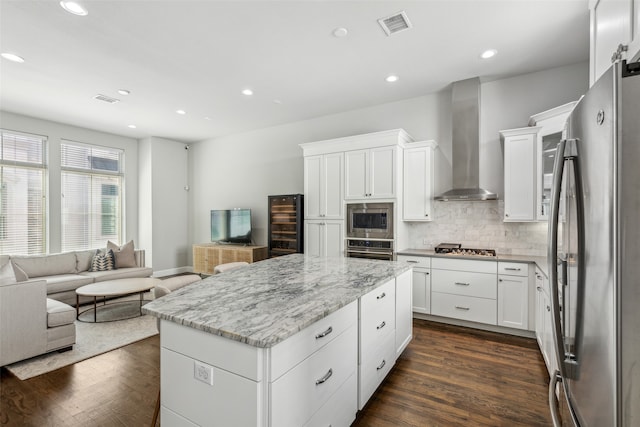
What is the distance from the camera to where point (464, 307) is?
358 cm

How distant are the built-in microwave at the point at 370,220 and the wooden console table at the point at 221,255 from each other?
6.82 ft

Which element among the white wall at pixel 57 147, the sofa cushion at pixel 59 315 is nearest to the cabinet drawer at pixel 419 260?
the sofa cushion at pixel 59 315

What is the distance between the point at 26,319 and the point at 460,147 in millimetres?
5136

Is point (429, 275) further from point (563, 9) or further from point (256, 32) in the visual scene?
point (256, 32)

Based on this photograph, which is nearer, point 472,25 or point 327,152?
point 472,25

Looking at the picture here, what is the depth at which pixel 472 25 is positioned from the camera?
9.03ft

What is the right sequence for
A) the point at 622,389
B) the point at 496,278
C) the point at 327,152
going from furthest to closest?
the point at 327,152, the point at 496,278, the point at 622,389

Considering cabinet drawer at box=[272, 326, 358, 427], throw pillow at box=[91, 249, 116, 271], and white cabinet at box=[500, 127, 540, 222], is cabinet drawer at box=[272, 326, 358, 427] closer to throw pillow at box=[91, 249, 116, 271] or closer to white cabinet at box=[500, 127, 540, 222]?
white cabinet at box=[500, 127, 540, 222]

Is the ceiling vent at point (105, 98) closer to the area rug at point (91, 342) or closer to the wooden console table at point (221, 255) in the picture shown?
the wooden console table at point (221, 255)

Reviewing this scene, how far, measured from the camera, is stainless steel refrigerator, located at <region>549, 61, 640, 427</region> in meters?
0.76

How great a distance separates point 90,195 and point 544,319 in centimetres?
774

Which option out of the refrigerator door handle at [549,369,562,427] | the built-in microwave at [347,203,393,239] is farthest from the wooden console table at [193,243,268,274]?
the refrigerator door handle at [549,369,562,427]

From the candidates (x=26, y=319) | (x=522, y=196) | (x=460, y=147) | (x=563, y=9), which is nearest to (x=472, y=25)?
(x=563, y=9)

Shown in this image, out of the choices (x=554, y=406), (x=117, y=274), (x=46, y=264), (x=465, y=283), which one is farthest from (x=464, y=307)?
(x=46, y=264)
